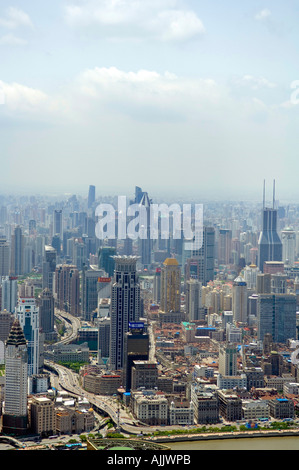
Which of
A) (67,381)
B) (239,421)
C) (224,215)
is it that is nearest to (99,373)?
(67,381)

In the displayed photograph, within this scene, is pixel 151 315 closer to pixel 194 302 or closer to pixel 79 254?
pixel 194 302

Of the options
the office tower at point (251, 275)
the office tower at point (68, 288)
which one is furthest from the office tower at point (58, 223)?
the office tower at point (251, 275)

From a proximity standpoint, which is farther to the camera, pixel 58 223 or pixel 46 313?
pixel 58 223

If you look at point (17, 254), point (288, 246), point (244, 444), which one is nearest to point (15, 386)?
Answer: point (244, 444)

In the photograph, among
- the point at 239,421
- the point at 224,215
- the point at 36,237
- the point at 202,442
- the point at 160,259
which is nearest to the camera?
the point at 202,442

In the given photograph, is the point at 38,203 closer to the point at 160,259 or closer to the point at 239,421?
the point at 160,259

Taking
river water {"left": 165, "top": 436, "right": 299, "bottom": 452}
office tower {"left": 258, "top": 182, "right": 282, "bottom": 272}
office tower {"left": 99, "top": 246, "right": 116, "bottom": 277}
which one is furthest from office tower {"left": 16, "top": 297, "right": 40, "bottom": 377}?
office tower {"left": 258, "top": 182, "right": 282, "bottom": 272}
